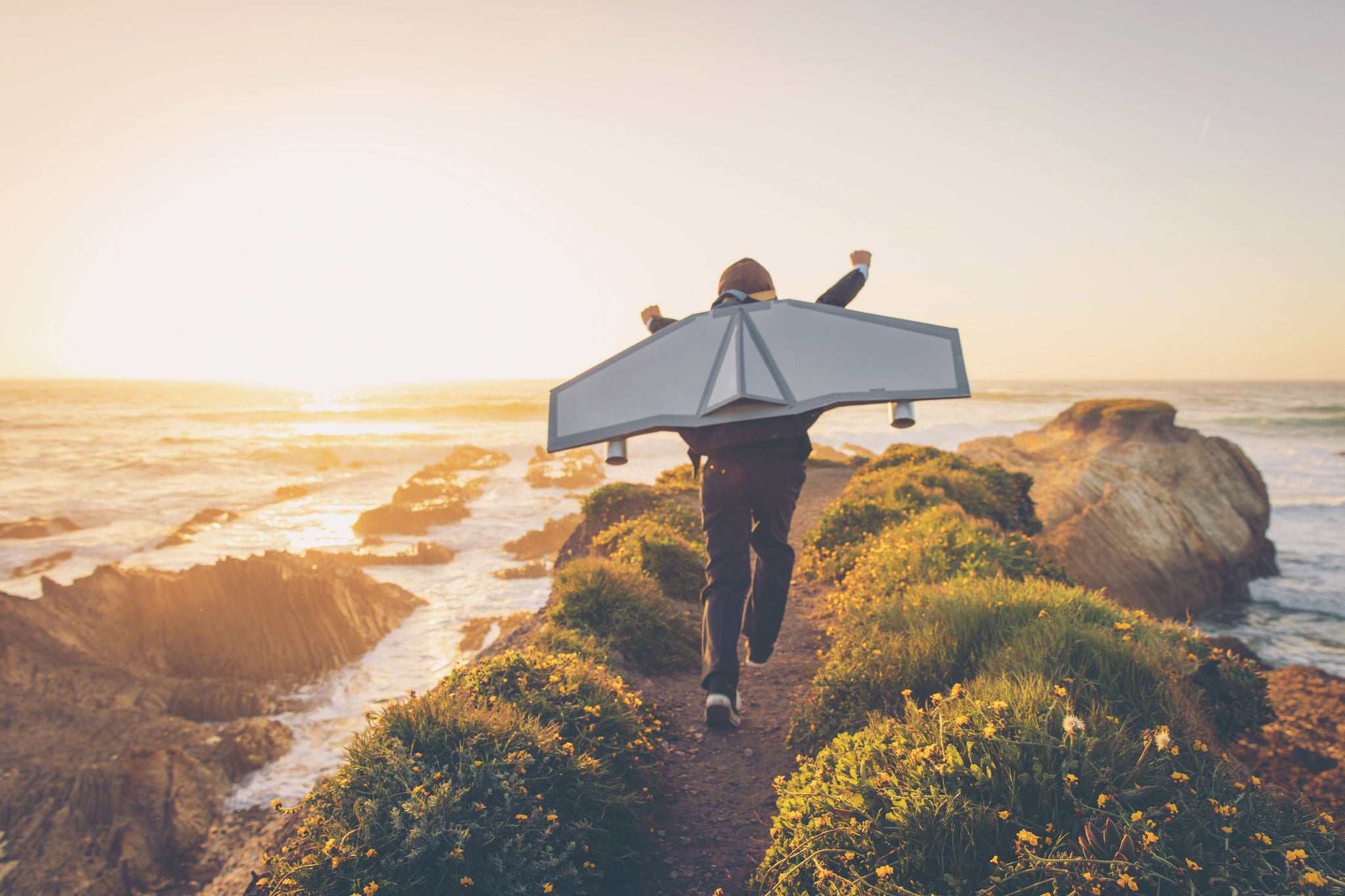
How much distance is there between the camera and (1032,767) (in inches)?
79.0

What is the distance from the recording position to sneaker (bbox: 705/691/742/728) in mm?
3658

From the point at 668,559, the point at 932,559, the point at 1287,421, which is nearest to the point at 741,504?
the point at 932,559

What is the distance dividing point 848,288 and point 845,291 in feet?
0.09

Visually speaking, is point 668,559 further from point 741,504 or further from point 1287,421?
point 1287,421

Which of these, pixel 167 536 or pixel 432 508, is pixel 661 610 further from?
pixel 167 536

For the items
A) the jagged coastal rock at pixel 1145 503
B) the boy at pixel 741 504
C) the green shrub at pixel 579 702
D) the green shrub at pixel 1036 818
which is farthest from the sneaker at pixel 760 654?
the jagged coastal rock at pixel 1145 503

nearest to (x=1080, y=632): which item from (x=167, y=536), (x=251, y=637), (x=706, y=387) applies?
(x=706, y=387)

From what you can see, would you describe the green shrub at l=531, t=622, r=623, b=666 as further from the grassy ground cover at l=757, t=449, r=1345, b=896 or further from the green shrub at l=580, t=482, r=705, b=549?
the green shrub at l=580, t=482, r=705, b=549

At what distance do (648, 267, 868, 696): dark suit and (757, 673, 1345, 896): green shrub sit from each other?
1.22 meters

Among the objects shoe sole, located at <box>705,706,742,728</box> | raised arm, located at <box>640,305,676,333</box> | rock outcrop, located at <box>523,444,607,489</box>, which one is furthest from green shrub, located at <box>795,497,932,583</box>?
rock outcrop, located at <box>523,444,607,489</box>

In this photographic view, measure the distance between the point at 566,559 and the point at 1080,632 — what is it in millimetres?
7013

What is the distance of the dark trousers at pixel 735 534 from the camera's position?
3.40 m

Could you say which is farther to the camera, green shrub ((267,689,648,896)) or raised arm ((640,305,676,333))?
raised arm ((640,305,676,333))

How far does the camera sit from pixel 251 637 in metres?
8.12
